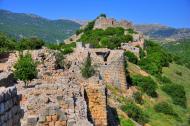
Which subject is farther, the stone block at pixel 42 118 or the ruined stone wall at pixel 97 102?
the ruined stone wall at pixel 97 102

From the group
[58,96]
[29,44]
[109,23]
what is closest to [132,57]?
[29,44]

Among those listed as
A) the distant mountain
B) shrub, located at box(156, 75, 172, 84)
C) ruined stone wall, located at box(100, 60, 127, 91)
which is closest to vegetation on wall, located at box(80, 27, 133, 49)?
shrub, located at box(156, 75, 172, 84)

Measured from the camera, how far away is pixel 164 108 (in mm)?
35562

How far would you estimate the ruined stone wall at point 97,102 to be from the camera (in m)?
16.8

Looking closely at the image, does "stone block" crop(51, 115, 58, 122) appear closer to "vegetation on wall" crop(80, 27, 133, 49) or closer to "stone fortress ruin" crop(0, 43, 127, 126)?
"stone fortress ruin" crop(0, 43, 127, 126)

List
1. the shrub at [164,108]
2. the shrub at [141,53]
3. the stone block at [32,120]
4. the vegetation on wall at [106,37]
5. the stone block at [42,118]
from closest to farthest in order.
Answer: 1. the stone block at [32,120]
2. the stone block at [42,118]
3. the shrub at [164,108]
4. the vegetation on wall at [106,37]
5. the shrub at [141,53]

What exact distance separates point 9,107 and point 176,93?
3518 centimetres

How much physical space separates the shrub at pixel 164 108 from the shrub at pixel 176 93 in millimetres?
4144

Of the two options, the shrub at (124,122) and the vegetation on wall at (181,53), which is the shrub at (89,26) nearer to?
the vegetation on wall at (181,53)

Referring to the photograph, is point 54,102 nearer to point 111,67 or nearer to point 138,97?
point 111,67

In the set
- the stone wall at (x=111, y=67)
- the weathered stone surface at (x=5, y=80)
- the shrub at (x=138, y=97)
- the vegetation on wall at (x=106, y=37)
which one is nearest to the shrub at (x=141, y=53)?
the vegetation on wall at (x=106, y=37)

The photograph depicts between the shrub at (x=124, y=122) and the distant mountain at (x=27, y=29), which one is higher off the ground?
the shrub at (x=124, y=122)

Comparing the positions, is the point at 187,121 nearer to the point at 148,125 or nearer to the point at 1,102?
the point at 148,125

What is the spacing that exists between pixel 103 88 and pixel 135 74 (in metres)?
25.5
